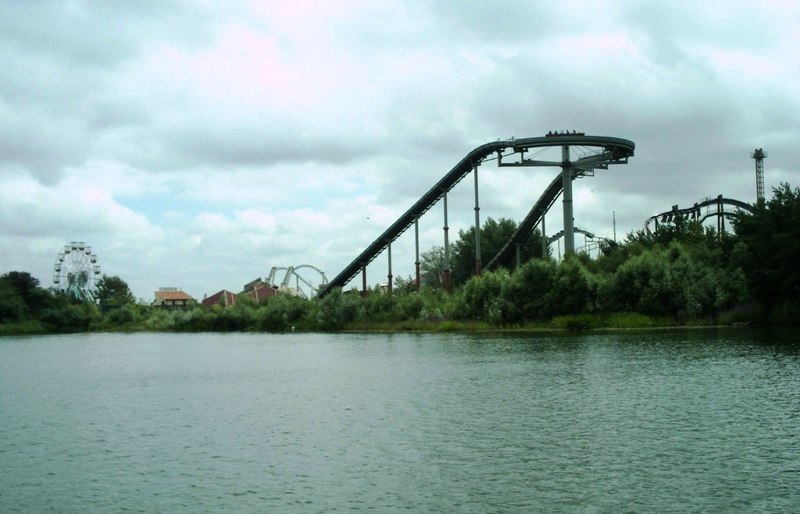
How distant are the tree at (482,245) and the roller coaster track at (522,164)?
26575mm

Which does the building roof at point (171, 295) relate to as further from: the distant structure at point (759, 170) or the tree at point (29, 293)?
the distant structure at point (759, 170)

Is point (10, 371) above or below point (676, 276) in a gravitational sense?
below

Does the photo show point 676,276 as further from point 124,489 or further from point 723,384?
point 124,489

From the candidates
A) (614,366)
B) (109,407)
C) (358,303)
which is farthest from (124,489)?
(358,303)

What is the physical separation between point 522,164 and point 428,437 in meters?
51.2

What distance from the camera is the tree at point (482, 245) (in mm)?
103500

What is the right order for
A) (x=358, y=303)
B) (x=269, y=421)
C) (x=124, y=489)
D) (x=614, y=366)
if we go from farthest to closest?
(x=358, y=303) → (x=614, y=366) → (x=269, y=421) → (x=124, y=489)

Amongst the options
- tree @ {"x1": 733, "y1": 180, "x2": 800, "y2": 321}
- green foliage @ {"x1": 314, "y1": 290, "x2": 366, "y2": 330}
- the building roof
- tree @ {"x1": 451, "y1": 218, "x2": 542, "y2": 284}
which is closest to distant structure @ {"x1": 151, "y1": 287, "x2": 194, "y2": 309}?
the building roof

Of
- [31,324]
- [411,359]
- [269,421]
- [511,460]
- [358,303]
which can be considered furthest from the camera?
[31,324]

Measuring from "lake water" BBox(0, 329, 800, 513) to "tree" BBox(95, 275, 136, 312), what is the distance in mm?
134050

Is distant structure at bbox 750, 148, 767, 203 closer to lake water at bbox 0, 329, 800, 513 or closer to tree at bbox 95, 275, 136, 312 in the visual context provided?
lake water at bbox 0, 329, 800, 513

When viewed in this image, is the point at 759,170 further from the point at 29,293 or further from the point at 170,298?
the point at 170,298

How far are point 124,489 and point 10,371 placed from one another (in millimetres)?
29255

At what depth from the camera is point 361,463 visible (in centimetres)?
1485
